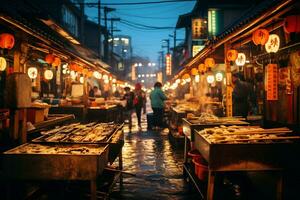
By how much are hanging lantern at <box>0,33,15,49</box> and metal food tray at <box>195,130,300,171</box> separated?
673cm

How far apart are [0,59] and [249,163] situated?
957 cm

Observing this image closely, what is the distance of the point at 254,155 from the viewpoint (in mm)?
5559

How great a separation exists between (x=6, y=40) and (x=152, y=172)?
6.22 m

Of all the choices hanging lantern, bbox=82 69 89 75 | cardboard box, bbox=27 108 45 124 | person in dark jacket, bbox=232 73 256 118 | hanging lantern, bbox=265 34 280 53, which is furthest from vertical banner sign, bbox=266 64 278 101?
hanging lantern, bbox=82 69 89 75

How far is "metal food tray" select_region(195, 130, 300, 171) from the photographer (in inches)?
218

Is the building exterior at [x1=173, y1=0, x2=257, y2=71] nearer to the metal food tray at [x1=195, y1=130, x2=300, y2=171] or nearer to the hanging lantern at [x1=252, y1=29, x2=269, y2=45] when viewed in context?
the hanging lantern at [x1=252, y1=29, x2=269, y2=45]

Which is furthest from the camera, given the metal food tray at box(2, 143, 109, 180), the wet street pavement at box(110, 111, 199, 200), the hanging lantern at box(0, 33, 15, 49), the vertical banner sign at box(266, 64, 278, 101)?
the hanging lantern at box(0, 33, 15, 49)

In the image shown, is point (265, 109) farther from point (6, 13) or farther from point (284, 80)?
point (6, 13)

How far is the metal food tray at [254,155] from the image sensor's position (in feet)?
18.1

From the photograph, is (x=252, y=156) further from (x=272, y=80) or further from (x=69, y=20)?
(x=69, y=20)

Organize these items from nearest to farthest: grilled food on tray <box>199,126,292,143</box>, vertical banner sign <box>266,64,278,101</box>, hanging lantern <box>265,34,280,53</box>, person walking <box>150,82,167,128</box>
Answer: grilled food on tray <box>199,126,292,143</box>
hanging lantern <box>265,34,280,53</box>
vertical banner sign <box>266,64,278,101</box>
person walking <box>150,82,167,128</box>

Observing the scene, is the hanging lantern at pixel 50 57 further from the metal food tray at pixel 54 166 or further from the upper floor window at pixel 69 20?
the upper floor window at pixel 69 20

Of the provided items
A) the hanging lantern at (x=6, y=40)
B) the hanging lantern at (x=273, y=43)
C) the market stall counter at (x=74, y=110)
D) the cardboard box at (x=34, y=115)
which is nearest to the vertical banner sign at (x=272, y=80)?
the hanging lantern at (x=273, y=43)

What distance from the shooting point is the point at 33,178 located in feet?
17.1
